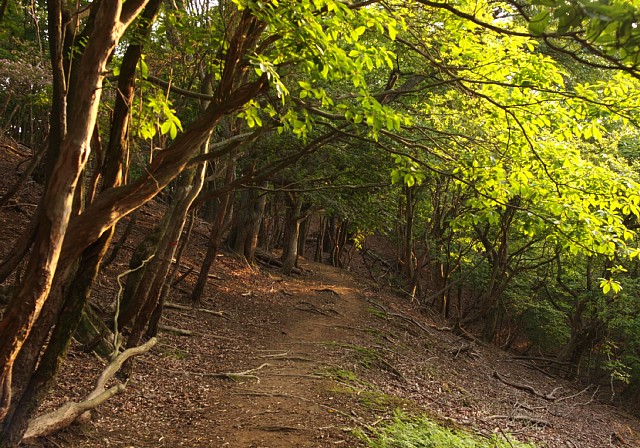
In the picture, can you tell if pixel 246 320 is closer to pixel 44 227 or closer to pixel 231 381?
pixel 231 381

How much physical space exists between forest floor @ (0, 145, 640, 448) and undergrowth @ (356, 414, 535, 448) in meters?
0.19

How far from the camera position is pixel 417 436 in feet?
22.1

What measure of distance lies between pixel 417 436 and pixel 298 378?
2.29m

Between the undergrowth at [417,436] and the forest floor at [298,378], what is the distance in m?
0.19

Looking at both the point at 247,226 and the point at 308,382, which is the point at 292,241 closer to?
the point at 247,226

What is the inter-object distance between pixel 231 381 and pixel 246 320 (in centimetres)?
500

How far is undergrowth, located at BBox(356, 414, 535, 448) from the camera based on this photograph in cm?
626

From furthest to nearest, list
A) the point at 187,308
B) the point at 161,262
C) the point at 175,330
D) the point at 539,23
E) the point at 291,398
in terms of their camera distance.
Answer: the point at 187,308 → the point at 175,330 → the point at 161,262 → the point at 291,398 → the point at 539,23

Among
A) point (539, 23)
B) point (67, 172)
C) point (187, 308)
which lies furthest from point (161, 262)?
point (539, 23)

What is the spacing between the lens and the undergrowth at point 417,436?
6.26 metres

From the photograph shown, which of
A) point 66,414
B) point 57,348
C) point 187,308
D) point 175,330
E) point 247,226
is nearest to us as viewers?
point 57,348

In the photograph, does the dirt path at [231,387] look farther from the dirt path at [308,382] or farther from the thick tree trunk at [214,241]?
the thick tree trunk at [214,241]

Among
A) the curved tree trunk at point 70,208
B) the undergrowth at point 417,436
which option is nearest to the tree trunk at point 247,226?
the undergrowth at point 417,436

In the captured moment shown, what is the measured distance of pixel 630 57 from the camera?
2146 millimetres
